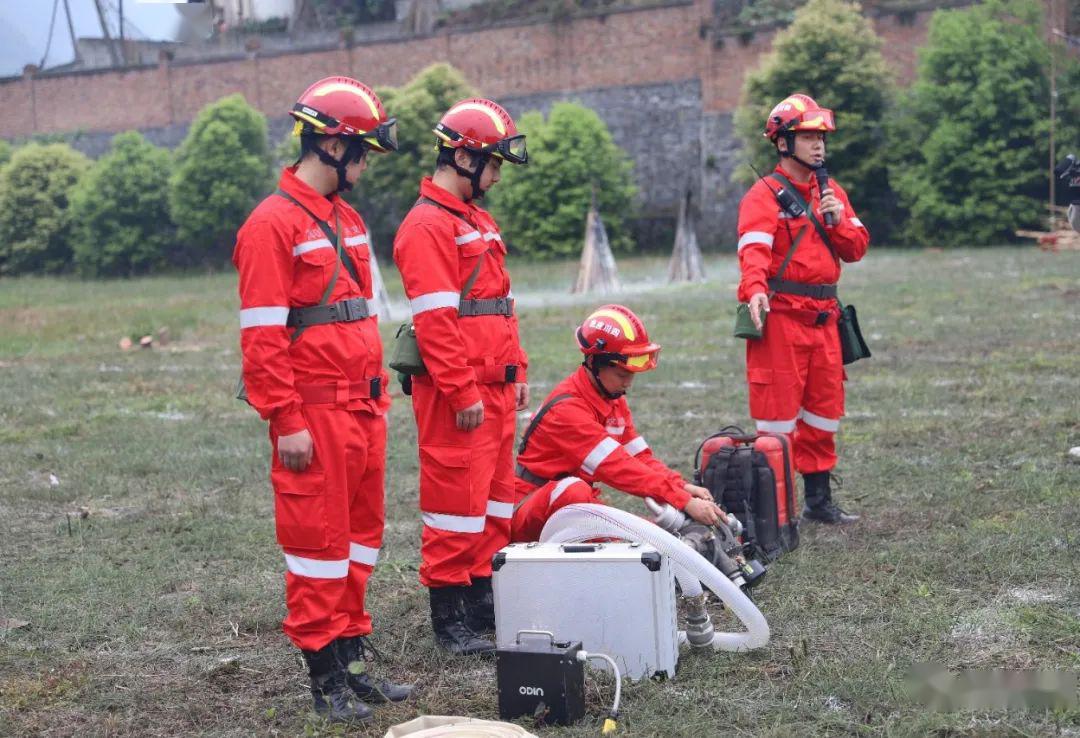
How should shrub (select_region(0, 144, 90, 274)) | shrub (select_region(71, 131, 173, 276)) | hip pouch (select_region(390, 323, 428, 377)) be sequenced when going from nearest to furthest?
hip pouch (select_region(390, 323, 428, 377)) < shrub (select_region(71, 131, 173, 276)) < shrub (select_region(0, 144, 90, 274))

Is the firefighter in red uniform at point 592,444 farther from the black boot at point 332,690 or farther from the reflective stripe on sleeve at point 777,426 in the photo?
the black boot at point 332,690

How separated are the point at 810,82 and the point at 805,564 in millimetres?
32905

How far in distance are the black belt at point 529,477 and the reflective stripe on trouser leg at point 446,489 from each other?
657 millimetres

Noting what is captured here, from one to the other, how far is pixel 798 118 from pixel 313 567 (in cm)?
377

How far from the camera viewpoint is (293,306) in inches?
176

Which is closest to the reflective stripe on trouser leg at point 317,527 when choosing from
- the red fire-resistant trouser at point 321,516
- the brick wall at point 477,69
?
the red fire-resistant trouser at point 321,516

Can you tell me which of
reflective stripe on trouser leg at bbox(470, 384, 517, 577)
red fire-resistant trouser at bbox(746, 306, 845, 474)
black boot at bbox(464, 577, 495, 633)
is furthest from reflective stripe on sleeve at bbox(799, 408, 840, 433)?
black boot at bbox(464, 577, 495, 633)

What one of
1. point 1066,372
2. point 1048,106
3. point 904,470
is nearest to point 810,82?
point 1048,106

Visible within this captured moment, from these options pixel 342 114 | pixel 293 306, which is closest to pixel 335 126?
pixel 342 114

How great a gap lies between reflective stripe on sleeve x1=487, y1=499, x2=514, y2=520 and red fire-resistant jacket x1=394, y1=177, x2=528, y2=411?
1.92 feet

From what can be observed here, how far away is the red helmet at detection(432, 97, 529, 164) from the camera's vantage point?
203 inches

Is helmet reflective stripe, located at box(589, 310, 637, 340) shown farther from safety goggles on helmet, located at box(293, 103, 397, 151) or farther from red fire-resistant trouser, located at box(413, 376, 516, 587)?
safety goggles on helmet, located at box(293, 103, 397, 151)

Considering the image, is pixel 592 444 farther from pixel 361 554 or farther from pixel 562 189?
pixel 562 189

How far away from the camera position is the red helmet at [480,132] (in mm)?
5145
